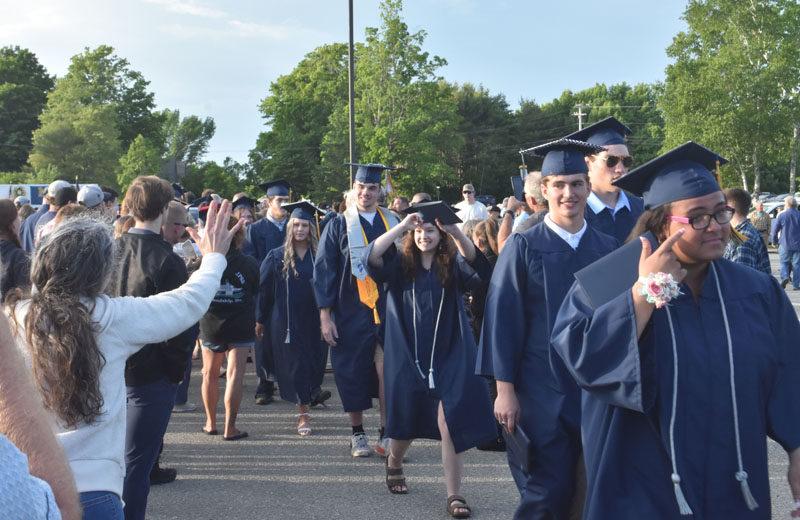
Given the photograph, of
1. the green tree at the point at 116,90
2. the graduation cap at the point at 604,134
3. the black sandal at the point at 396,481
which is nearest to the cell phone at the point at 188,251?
the black sandal at the point at 396,481

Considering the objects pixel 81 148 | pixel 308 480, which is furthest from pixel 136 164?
pixel 308 480

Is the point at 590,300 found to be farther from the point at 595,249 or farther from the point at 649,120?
the point at 649,120

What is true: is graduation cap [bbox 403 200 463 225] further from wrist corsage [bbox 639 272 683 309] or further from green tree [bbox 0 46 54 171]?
green tree [bbox 0 46 54 171]

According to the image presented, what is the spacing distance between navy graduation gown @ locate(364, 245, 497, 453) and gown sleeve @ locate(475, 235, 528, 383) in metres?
1.14

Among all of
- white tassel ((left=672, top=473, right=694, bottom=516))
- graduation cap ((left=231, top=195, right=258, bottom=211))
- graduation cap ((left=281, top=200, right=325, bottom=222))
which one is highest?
graduation cap ((left=231, top=195, right=258, bottom=211))

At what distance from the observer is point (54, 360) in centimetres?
244

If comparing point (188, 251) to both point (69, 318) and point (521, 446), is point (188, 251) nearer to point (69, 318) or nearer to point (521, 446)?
point (521, 446)

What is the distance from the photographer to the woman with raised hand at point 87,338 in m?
2.44

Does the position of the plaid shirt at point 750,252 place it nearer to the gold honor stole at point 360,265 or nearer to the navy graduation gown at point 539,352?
the gold honor stole at point 360,265

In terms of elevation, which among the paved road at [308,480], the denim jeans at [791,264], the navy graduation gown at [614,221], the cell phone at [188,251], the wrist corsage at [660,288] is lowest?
the paved road at [308,480]

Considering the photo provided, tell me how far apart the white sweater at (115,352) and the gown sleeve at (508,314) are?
1.39 m

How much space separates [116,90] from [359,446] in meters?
61.5

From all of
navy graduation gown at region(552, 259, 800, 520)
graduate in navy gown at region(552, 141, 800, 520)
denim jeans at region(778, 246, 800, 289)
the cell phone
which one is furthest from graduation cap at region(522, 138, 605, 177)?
denim jeans at region(778, 246, 800, 289)

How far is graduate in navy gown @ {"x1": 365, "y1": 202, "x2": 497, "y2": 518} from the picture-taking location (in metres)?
4.66
